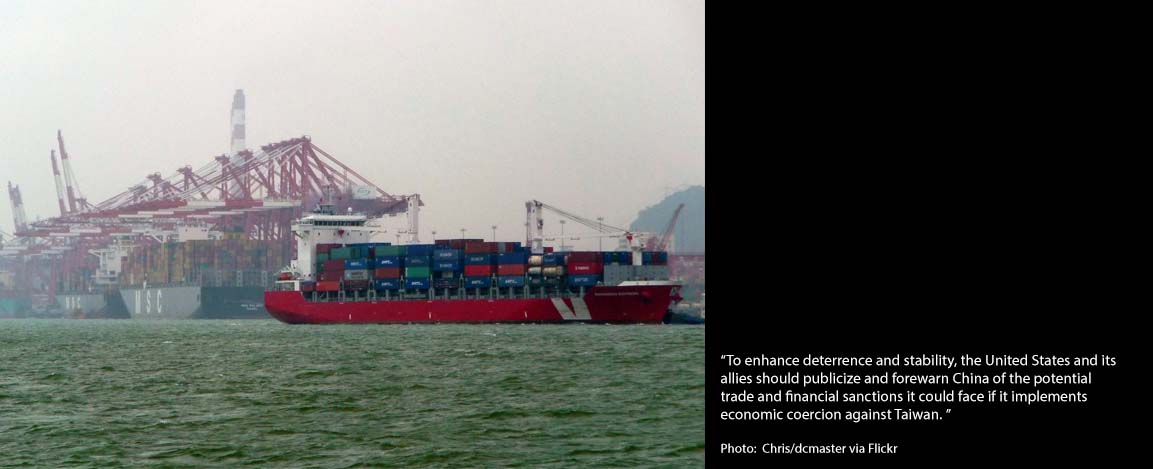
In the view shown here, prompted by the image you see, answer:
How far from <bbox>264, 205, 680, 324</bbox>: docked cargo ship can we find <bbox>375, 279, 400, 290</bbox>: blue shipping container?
0.21 ft

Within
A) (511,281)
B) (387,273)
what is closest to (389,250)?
(387,273)

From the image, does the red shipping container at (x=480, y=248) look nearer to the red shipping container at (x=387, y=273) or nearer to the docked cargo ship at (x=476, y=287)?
the docked cargo ship at (x=476, y=287)

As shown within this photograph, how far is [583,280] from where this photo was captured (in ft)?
277

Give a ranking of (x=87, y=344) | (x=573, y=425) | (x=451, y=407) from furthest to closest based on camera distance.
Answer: (x=87, y=344), (x=451, y=407), (x=573, y=425)

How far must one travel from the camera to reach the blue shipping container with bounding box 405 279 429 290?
89188mm

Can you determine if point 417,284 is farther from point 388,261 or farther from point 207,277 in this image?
point 207,277

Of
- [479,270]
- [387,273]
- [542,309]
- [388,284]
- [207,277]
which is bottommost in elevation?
[542,309]

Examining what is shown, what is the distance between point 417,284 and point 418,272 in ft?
2.60

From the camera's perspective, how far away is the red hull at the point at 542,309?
83000 mm

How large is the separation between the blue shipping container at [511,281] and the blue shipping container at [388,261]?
8326mm

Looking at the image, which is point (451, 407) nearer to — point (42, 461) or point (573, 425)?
point (573, 425)
